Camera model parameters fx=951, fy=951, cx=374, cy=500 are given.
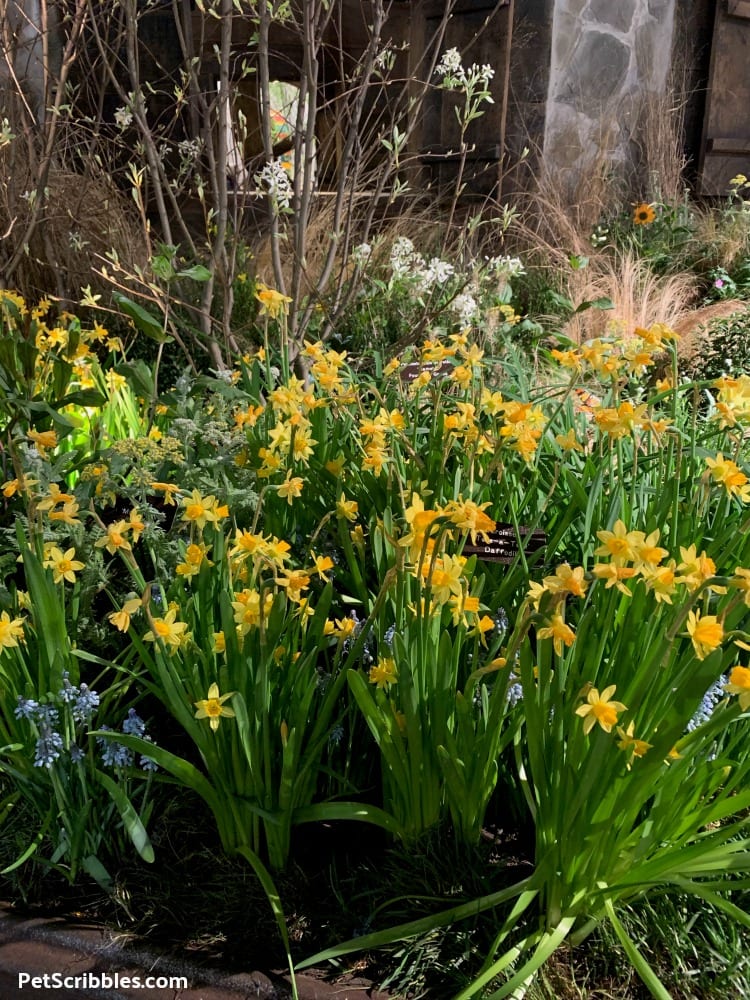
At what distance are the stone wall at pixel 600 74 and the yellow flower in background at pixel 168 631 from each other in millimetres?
5481

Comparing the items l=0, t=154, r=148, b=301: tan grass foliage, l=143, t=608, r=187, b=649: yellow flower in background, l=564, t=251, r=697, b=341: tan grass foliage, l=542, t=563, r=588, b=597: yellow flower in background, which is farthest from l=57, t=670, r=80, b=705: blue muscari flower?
l=564, t=251, r=697, b=341: tan grass foliage

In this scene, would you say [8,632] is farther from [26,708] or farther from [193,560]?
[193,560]

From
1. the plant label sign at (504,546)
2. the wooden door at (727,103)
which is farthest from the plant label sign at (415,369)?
the wooden door at (727,103)

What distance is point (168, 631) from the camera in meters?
1.27

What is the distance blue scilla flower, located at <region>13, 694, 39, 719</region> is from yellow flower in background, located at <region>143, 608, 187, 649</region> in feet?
0.90

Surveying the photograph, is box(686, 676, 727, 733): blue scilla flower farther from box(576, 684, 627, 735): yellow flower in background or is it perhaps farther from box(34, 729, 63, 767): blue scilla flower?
box(34, 729, 63, 767): blue scilla flower

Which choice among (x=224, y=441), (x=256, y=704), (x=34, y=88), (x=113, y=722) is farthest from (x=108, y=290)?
(x=256, y=704)

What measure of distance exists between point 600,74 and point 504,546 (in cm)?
558

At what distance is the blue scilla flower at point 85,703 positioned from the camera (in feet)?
4.66

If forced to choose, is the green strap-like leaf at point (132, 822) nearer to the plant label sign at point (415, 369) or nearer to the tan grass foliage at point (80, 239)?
the plant label sign at point (415, 369)

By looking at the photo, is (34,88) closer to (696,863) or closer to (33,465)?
(33,465)

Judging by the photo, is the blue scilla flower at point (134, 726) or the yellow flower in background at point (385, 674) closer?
the yellow flower in background at point (385, 674)

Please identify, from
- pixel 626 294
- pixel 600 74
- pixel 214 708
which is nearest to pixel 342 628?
pixel 214 708

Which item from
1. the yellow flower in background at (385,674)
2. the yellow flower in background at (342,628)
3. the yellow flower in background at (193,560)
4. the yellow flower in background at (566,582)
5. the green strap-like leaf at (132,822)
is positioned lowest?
the green strap-like leaf at (132,822)
